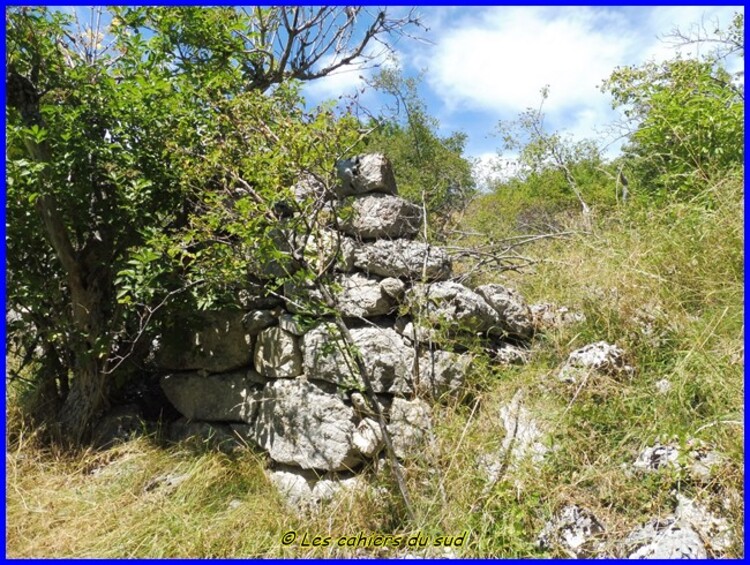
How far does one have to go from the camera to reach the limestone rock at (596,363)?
2873mm

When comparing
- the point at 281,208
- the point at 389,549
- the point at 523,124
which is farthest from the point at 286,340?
the point at 523,124

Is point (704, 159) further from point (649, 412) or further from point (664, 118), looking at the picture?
point (649, 412)

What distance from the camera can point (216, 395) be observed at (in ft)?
12.9

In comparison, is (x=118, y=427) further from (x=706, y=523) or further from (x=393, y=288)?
(x=706, y=523)

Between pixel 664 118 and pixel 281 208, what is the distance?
261 centimetres

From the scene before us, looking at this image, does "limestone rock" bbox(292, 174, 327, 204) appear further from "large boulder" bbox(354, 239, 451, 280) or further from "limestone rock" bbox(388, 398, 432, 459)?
"limestone rock" bbox(388, 398, 432, 459)

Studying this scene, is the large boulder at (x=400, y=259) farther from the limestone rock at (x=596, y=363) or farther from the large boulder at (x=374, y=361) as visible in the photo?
the limestone rock at (x=596, y=363)

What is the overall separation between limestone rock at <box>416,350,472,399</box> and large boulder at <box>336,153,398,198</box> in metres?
1.16

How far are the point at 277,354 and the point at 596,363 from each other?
1.89 metres

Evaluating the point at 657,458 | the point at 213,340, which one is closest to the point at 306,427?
the point at 213,340

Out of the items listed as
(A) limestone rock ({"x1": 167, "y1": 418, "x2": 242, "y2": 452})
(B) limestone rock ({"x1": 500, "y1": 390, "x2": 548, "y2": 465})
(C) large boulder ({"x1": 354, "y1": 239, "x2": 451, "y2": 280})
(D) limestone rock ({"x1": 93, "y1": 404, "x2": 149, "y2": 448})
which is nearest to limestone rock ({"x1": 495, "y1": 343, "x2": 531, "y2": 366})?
(B) limestone rock ({"x1": 500, "y1": 390, "x2": 548, "y2": 465})

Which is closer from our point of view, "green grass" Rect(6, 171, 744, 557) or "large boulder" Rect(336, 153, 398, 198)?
"green grass" Rect(6, 171, 744, 557)

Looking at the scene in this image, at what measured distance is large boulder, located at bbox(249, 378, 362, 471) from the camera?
3.30 m

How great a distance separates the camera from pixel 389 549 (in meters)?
2.71
